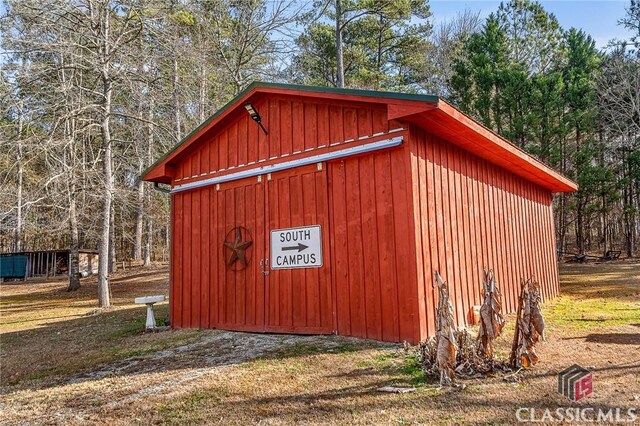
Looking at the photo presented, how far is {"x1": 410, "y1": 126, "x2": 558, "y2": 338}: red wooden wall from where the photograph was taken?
561 centimetres

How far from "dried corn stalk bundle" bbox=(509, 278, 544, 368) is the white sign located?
9.26ft

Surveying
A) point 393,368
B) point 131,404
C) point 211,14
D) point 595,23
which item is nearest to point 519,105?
point 595,23

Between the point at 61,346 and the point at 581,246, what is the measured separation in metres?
20.7

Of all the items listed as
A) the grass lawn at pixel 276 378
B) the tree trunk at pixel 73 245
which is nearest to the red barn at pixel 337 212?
the grass lawn at pixel 276 378

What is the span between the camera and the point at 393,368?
445cm

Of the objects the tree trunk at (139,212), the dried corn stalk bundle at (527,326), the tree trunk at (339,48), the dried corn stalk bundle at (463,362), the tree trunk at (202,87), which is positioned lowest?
the dried corn stalk bundle at (463,362)

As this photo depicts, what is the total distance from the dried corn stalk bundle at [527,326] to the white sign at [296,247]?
282 cm

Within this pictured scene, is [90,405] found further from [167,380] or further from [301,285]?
[301,285]

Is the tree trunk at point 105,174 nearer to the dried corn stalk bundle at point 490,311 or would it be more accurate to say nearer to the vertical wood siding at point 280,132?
the vertical wood siding at point 280,132

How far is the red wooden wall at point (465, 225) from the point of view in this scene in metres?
5.61

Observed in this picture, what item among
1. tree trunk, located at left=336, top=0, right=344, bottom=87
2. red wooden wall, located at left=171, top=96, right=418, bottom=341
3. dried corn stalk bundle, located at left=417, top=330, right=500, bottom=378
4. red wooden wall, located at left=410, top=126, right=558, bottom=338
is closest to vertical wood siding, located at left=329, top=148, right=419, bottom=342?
red wooden wall, located at left=171, top=96, right=418, bottom=341

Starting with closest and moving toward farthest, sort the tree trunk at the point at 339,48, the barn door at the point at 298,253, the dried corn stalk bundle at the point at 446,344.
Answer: the dried corn stalk bundle at the point at 446,344
the barn door at the point at 298,253
the tree trunk at the point at 339,48

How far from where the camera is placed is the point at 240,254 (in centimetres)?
711

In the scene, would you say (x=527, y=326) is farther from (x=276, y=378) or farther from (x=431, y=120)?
(x=431, y=120)
